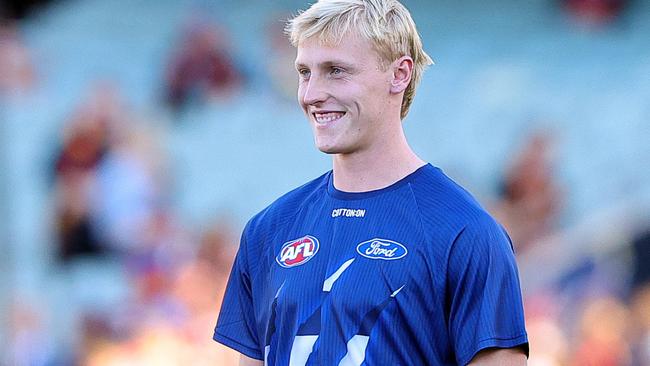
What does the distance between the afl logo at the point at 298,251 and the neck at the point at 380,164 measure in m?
0.15

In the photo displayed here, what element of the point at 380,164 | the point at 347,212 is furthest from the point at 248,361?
the point at 380,164

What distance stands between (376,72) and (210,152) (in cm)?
452

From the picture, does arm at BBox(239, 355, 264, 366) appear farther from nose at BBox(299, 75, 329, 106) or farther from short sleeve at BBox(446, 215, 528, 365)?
nose at BBox(299, 75, 329, 106)

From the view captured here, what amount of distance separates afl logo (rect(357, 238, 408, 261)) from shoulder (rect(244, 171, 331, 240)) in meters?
0.24

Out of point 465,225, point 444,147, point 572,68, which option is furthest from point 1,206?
point 465,225

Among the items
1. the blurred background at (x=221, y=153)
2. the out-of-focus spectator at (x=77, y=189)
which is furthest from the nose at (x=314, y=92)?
the out-of-focus spectator at (x=77, y=189)

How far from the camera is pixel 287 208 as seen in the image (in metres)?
2.94

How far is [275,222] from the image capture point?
2.94 metres

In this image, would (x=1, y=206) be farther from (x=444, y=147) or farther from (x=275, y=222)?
(x=275, y=222)

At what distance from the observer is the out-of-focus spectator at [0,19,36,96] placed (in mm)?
7152

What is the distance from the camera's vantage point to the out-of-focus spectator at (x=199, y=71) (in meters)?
7.18

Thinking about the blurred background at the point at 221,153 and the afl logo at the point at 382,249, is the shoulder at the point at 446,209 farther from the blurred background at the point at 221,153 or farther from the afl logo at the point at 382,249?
the blurred background at the point at 221,153

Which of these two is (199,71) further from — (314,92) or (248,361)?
(314,92)

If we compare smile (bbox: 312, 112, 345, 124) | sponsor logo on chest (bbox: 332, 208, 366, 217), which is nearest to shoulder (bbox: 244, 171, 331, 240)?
sponsor logo on chest (bbox: 332, 208, 366, 217)
